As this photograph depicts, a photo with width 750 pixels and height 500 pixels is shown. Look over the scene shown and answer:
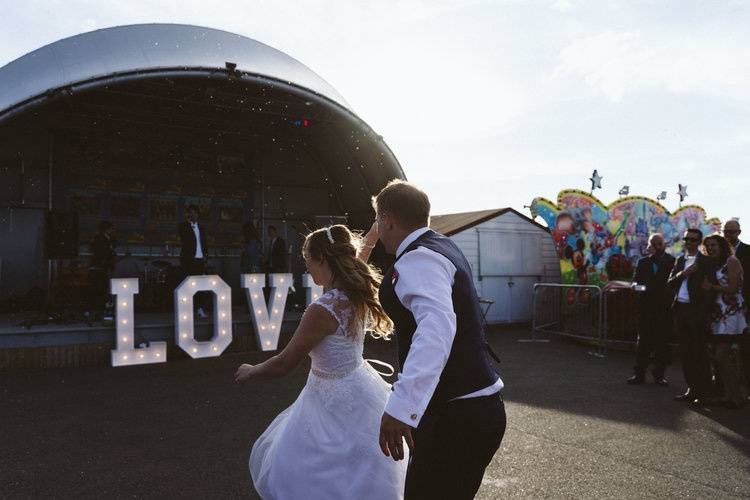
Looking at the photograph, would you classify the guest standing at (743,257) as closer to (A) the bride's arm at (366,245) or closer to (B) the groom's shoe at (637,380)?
(B) the groom's shoe at (637,380)

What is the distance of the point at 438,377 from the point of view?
202 centimetres

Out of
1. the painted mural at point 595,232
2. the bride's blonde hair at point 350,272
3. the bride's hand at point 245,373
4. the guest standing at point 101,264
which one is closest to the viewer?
the bride's hand at point 245,373

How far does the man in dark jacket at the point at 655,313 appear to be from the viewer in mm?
8461

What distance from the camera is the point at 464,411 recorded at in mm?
2154

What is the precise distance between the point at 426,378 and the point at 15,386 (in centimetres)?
785

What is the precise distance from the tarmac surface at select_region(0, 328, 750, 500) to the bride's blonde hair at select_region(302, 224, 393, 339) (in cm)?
182

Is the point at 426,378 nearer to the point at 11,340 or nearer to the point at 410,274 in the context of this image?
the point at 410,274

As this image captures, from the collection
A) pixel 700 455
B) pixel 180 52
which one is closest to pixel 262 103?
pixel 180 52

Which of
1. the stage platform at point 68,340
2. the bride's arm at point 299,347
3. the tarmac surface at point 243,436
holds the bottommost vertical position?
the tarmac surface at point 243,436

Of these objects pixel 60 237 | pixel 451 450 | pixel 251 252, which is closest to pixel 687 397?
pixel 451 450

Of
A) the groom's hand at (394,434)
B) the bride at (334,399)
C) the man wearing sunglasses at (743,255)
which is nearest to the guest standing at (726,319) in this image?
the man wearing sunglasses at (743,255)

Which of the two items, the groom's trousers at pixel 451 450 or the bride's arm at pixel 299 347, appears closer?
the groom's trousers at pixel 451 450

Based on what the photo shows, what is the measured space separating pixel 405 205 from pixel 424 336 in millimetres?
604

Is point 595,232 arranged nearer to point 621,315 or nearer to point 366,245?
point 621,315
